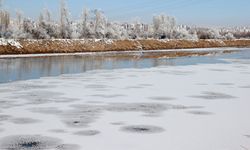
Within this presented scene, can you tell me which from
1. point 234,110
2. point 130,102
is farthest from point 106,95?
point 234,110

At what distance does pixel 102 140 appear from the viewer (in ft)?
22.9

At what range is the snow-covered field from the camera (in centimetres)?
689

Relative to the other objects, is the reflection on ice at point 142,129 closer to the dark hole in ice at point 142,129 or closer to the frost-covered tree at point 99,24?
the dark hole in ice at point 142,129

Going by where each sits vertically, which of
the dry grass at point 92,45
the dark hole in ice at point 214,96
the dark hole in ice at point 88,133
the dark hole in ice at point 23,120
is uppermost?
the dry grass at point 92,45

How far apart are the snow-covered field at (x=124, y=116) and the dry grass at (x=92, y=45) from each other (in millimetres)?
26375

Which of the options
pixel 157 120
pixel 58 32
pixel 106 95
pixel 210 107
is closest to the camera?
pixel 157 120

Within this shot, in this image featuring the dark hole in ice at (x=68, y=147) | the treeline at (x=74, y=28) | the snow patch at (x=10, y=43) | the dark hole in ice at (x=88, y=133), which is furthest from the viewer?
the treeline at (x=74, y=28)

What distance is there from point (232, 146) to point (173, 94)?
610 centimetres

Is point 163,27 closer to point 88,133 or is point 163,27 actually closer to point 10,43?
point 10,43

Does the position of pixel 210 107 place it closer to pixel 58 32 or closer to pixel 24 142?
pixel 24 142

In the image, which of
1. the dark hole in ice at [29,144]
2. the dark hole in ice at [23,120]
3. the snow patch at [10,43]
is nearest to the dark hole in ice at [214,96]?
the dark hole in ice at [23,120]

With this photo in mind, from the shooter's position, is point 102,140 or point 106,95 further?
point 106,95

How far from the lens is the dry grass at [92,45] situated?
135 feet

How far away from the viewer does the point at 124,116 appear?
9133 millimetres
